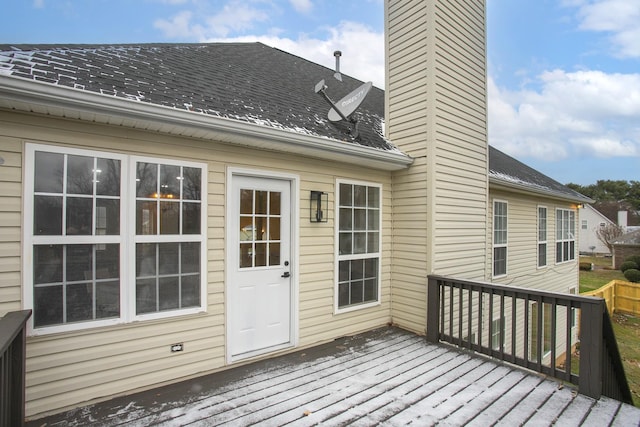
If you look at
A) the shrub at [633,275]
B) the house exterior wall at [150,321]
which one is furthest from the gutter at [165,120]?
the shrub at [633,275]

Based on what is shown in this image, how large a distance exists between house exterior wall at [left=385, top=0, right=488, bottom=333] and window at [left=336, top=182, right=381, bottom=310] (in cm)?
34

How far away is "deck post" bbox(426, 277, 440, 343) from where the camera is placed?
3887 mm

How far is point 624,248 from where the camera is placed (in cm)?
2014

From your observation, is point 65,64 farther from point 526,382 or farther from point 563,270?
point 563,270

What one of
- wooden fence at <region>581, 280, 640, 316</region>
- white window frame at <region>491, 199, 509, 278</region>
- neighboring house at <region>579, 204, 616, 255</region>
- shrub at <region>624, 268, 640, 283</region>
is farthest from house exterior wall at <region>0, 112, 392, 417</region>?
neighboring house at <region>579, 204, 616, 255</region>

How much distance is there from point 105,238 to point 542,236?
30.2 ft

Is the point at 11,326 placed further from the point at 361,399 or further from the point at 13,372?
the point at 361,399

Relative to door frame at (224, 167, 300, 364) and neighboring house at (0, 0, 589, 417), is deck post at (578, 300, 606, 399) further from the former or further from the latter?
door frame at (224, 167, 300, 364)

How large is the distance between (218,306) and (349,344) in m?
1.67

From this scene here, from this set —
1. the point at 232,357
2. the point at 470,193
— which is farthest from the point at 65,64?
the point at 470,193

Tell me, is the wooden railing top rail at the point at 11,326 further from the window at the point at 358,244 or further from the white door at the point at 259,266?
the window at the point at 358,244

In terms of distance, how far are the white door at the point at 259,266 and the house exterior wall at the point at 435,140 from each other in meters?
1.78

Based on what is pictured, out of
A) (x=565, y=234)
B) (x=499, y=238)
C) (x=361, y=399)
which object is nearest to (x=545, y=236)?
(x=565, y=234)

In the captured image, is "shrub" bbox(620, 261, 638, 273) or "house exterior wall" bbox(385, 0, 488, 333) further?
"shrub" bbox(620, 261, 638, 273)
